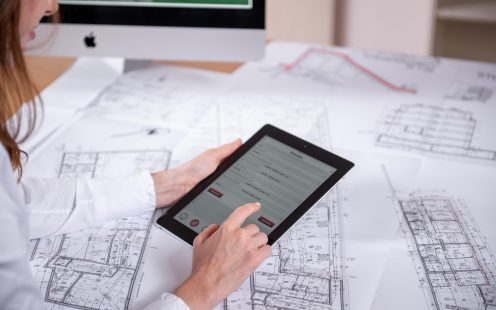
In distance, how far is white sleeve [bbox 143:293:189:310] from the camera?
71 cm

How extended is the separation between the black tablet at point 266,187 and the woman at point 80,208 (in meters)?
0.03

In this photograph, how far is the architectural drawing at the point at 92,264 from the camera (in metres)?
0.76

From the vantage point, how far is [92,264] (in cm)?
81

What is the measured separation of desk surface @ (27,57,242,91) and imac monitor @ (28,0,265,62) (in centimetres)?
11

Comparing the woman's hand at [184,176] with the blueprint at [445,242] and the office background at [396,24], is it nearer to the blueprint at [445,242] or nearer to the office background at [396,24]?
the blueprint at [445,242]

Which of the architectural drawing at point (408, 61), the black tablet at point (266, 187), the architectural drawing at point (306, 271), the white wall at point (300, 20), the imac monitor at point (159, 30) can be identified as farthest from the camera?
the white wall at point (300, 20)

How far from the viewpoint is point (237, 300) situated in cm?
75

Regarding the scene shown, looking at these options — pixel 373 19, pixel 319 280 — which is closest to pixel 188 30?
pixel 319 280

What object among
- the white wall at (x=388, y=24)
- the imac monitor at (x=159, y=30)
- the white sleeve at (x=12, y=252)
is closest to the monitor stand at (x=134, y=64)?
the imac monitor at (x=159, y=30)

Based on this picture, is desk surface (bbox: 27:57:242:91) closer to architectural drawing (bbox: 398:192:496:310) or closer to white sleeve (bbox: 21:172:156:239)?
white sleeve (bbox: 21:172:156:239)

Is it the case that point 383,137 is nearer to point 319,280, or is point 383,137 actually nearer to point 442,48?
point 319,280

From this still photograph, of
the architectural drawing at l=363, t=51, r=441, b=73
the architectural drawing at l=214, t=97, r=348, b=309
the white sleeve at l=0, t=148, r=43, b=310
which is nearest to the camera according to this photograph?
the white sleeve at l=0, t=148, r=43, b=310

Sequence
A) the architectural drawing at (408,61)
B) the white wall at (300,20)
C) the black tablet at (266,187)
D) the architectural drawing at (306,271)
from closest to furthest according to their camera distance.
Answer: the architectural drawing at (306,271), the black tablet at (266,187), the architectural drawing at (408,61), the white wall at (300,20)

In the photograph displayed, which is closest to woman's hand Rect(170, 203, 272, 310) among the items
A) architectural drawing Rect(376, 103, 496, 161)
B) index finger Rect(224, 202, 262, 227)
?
index finger Rect(224, 202, 262, 227)
